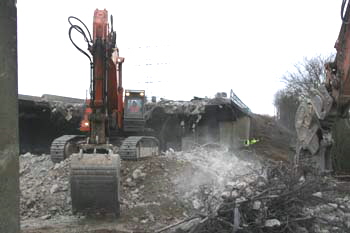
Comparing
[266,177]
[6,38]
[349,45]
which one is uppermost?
[349,45]

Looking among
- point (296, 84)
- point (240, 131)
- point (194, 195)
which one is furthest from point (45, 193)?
point (296, 84)

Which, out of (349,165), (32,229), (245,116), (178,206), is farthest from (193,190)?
(245,116)

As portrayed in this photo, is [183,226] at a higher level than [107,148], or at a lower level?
lower

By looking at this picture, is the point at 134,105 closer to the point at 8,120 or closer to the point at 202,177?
the point at 202,177

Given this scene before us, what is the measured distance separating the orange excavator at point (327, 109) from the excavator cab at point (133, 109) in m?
4.33

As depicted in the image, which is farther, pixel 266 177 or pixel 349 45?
pixel 266 177

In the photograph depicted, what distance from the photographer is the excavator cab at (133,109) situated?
1150 cm

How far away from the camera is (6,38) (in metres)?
1.86

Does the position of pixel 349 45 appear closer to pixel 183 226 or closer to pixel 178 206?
pixel 183 226

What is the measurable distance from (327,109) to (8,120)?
641 cm

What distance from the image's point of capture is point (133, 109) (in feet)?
38.4

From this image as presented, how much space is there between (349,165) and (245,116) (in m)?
13.5

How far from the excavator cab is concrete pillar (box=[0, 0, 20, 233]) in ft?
31.2

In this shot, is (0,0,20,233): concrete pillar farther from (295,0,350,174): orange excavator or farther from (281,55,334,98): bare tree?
(281,55,334,98): bare tree
